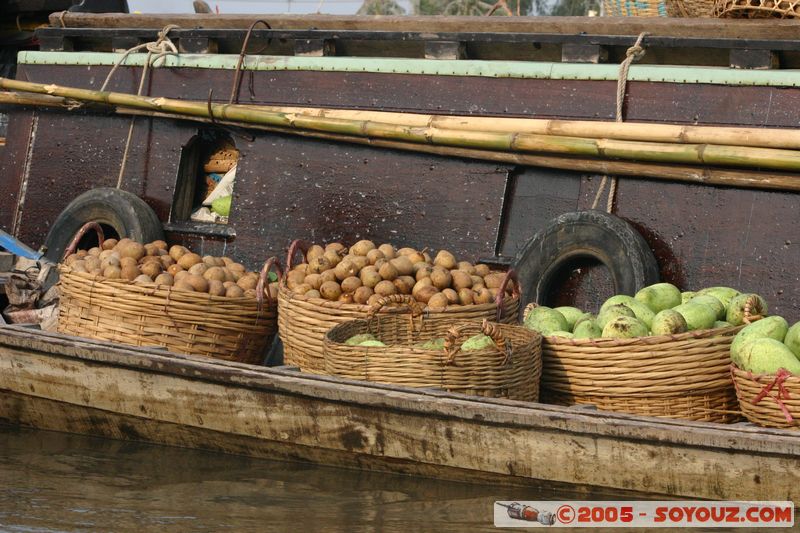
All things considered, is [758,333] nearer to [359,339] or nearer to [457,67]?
[359,339]

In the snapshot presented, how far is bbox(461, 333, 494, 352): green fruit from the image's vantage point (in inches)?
228

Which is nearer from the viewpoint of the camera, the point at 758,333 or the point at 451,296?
the point at 758,333

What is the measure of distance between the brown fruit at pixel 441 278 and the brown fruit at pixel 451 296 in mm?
74

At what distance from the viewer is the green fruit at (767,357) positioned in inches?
208

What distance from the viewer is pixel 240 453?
20.9ft

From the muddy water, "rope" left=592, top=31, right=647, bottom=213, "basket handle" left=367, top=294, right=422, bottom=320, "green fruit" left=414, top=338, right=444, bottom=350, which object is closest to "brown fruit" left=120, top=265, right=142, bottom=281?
the muddy water

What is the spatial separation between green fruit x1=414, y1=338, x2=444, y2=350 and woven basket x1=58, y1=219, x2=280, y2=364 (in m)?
1.01

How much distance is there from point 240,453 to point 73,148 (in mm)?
3152

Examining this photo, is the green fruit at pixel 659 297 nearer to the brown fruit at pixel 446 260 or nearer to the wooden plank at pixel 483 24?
the brown fruit at pixel 446 260

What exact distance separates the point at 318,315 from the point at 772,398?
7.21ft

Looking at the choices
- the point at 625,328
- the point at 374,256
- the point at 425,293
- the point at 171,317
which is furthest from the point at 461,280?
the point at 171,317

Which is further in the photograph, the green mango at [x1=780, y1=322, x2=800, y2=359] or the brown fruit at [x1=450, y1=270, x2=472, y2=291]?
the brown fruit at [x1=450, y1=270, x2=472, y2=291]

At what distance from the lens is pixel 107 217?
8.12m

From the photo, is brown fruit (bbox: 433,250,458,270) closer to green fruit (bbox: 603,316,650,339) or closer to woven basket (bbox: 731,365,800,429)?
green fruit (bbox: 603,316,650,339)
